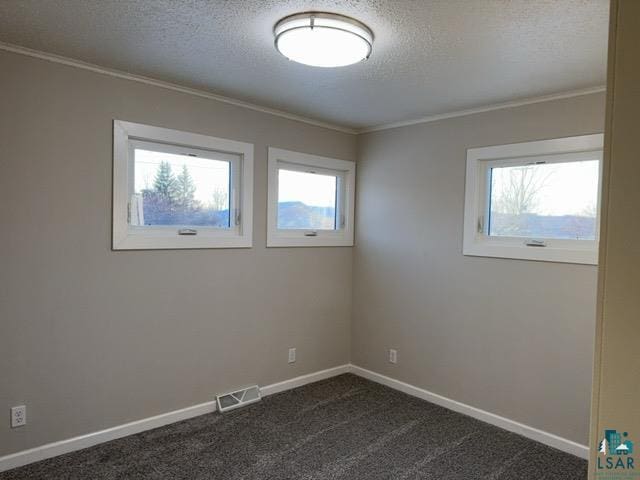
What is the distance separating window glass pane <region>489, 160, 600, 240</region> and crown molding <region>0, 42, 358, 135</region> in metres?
1.61

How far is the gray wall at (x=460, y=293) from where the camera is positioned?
9.39ft

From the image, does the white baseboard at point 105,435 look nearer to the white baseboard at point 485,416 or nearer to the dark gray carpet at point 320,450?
the dark gray carpet at point 320,450

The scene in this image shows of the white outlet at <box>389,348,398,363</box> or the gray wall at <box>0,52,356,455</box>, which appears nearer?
the gray wall at <box>0,52,356,455</box>

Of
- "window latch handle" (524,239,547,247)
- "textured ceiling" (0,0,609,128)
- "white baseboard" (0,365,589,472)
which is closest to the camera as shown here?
"textured ceiling" (0,0,609,128)

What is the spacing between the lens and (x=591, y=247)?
9.14 ft

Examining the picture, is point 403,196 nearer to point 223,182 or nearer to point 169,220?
point 223,182

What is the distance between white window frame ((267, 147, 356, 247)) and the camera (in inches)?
141

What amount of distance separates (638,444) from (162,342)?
2685 mm

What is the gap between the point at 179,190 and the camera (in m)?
3.14

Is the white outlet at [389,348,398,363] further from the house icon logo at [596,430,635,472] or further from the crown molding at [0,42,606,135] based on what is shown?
the house icon logo at [596,430,635,472]

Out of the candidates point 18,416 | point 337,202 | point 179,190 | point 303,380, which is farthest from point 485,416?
point 18,416

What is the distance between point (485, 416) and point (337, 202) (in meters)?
2.24

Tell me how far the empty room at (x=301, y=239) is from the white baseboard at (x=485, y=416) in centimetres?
2

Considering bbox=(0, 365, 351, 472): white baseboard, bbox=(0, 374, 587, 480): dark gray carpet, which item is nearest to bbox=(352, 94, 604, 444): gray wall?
bbox=(0, 374, 587, 480): dark gray carpet
